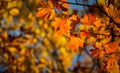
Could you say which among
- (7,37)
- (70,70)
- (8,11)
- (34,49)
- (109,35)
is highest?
(109,35)

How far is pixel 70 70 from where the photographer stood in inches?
365

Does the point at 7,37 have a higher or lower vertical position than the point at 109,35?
lower

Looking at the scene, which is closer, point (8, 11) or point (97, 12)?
point (97, 12)

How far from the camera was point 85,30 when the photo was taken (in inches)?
166

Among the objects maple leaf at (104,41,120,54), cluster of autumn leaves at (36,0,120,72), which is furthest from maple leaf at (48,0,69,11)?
maple leaf at (104,41,120,54)

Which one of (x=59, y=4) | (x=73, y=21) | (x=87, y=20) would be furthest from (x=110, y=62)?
(x=59, y=4)

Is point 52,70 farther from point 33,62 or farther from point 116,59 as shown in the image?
point 116,59

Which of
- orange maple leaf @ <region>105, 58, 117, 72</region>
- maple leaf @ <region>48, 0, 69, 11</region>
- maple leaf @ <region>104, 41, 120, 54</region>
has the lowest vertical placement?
orange maple leaf @ <region>105, 58, 117, 72</region>

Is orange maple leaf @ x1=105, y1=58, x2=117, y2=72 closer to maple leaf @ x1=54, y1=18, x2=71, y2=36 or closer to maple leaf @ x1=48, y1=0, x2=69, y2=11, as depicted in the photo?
maple leaf @ x1=54, y1=18, x2=71, y2=36

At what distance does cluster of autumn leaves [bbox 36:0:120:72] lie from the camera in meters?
3.92

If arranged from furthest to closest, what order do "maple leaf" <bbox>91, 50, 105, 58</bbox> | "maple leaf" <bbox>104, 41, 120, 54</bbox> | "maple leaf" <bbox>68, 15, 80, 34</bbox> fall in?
"maple leaf" <bbox>91, 50, 105, 58</bbox>
"maple leaf" <bbox>68, 15, 80, 34</bbox>
"maple leaf" <bbox>104, 41, 120, 54</bbox>

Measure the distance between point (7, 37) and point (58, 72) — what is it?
1.93 m

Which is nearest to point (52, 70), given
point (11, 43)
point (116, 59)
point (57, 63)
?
point (57, 63)

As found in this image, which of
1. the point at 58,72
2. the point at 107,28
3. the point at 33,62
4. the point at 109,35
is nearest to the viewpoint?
the point at 109,35
